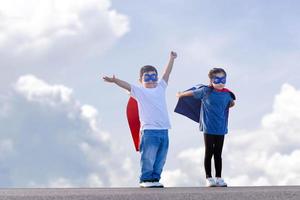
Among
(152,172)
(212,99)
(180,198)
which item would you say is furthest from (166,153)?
(180,198)

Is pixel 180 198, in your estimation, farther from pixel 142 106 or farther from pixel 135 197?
pixel 142 106

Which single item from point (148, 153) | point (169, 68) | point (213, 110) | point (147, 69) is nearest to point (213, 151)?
point (213, 110)

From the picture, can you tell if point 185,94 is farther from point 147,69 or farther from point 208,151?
point 208,151

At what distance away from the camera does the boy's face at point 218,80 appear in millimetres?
11359

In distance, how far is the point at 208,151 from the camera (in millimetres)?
11172

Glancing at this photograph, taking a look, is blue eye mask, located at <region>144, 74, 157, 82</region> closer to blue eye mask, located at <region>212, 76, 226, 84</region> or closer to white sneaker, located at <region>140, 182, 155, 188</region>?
blue eye mask, located at <region>212, 76, 226, 84</region>

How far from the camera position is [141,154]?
A: 10797mm

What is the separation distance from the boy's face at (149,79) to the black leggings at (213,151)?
1.23 metres

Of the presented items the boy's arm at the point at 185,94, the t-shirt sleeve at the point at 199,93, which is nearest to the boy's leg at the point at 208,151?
the t-shirt sleeve at the point at 199,93

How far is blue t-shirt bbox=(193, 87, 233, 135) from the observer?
36.7ft

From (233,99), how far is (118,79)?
2.29 meters

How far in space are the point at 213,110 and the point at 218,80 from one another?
53 cm

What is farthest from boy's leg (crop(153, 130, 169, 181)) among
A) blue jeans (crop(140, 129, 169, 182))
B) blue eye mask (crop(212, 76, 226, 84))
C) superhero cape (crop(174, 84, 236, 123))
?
blue eye mask (crop(212, 76, 226, 84))

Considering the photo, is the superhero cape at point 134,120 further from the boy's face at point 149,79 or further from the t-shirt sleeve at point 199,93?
the t-shirt sleeve at point 199,93
